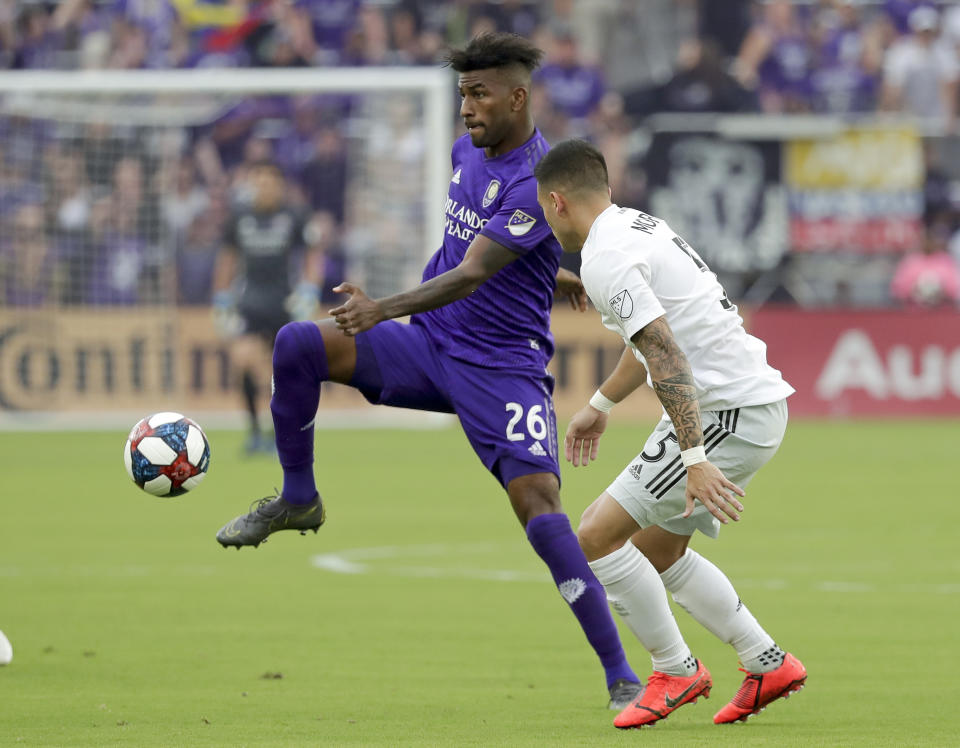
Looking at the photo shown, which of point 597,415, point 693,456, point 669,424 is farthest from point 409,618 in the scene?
point 693,456

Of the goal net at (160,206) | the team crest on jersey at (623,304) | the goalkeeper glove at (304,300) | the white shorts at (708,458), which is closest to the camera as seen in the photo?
the team crest on jersey at (623,304)

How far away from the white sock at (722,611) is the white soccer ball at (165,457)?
218 centimetres

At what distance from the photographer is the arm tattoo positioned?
5941 mm

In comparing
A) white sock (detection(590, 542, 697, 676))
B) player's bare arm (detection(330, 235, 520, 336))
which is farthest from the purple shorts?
white sock (detection(590, 542, 697, 676))

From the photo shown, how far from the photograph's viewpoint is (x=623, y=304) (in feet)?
19.8

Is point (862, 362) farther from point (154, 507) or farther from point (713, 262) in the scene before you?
point (154, 507)

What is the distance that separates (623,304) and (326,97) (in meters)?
17.8

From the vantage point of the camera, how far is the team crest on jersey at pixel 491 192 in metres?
7.24

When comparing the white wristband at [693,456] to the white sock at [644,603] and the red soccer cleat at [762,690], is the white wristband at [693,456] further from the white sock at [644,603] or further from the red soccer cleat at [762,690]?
the red soccer cleat at [762,690]

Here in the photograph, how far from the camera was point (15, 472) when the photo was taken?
57.1 feet

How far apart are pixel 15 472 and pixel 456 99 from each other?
10976 millimetres

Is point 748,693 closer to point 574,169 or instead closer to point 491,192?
point 574,169

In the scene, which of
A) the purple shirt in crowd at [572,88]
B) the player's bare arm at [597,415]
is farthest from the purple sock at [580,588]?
the purple shirt in crowd at [572,88]

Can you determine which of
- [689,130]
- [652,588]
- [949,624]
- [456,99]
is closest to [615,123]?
[689,130]
